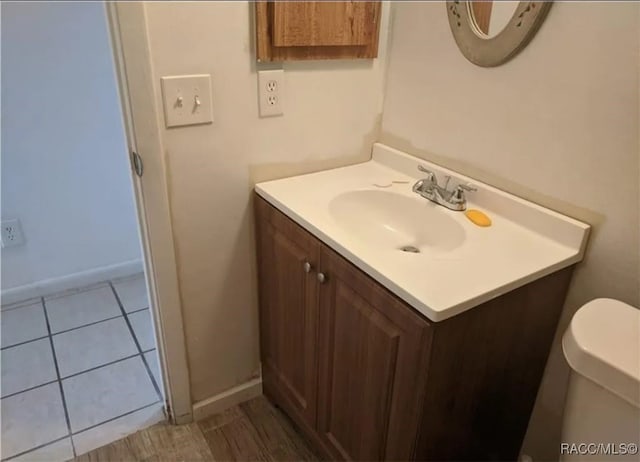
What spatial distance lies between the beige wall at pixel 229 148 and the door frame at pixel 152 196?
0.03m

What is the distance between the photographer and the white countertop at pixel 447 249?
96cm

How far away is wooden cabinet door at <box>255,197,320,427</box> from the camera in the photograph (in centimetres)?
129

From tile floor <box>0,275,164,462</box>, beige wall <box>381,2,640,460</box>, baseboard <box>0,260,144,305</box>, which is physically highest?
beige wall <box>381,2,640,460</box>

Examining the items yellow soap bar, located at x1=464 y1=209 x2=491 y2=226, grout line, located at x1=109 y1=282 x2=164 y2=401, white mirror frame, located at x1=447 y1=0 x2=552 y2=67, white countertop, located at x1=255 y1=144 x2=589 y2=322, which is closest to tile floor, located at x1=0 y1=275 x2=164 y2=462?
grout line, located at x1=109 y1=282 x2=164 y2=401

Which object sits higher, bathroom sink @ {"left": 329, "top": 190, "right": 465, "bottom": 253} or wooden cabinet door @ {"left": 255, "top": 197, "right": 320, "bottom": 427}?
bathroom sink @ {"left": 329, "top": 190, "right": 465, "bottom": 253}

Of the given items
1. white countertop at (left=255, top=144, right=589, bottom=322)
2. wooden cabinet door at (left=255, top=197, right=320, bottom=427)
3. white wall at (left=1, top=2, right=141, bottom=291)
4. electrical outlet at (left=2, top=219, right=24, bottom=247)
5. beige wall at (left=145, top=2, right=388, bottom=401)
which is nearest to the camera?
white countertop at (left=255, top=144, right=589, bottom=322)

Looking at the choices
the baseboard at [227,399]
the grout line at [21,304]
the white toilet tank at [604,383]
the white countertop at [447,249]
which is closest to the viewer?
the white toilet tank at [604,383]

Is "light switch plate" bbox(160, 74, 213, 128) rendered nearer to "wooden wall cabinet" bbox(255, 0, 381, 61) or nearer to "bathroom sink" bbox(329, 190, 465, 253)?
"wooden wall cabinet" bbox(255, 0, 381, 61)

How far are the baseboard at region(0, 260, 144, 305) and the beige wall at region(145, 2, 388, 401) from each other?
→ 41.2 inches

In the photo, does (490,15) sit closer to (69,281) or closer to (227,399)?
(227,399)

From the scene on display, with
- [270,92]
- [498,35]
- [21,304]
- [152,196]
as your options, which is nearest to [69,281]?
[21,304]

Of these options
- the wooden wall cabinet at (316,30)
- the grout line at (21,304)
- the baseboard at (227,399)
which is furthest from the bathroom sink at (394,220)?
the grout line at (21,304)

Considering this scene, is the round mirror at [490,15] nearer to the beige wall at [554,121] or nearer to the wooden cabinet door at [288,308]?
the beige wall at [554,121]

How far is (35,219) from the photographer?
214 centimetres
